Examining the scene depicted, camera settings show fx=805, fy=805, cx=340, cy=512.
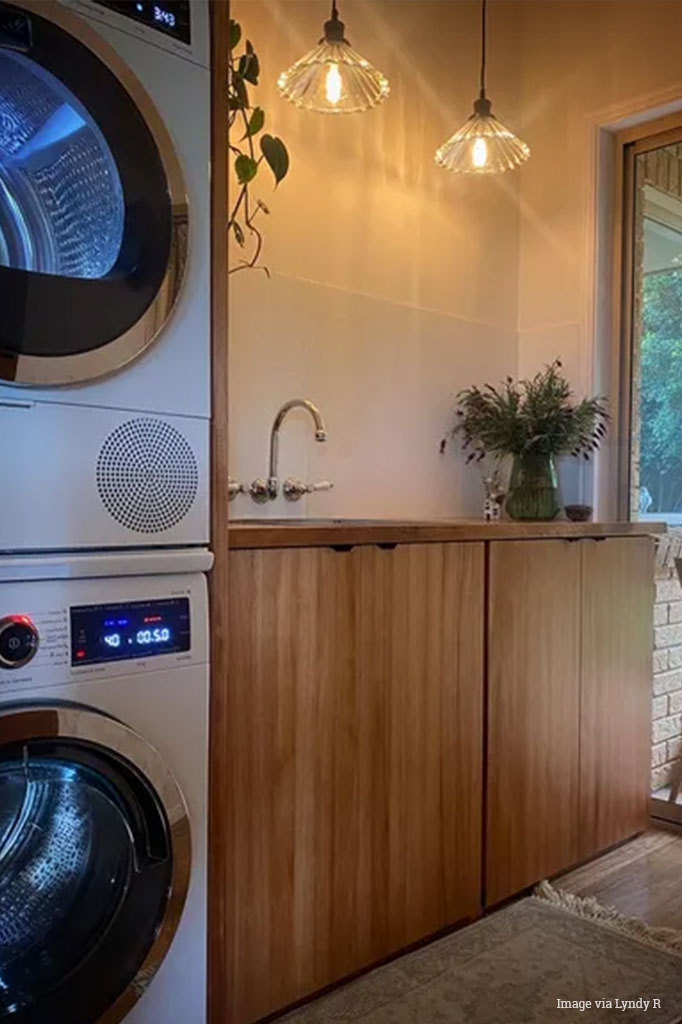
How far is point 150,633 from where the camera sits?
1289 mm

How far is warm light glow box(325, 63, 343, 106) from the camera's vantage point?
2135 mm

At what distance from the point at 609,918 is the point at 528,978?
38 cm

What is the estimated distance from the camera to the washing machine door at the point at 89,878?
1.21m

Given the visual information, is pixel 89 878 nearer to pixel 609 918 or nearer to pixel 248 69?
pixel 609 918

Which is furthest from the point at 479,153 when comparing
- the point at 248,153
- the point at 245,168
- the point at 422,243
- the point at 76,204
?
the point at 76,204

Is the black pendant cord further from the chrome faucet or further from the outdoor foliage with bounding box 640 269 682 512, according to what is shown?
the chrome faucet

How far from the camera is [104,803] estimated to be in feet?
4.09

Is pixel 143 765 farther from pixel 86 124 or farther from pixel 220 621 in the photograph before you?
pixel 86 124

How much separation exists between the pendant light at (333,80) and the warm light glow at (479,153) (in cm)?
43

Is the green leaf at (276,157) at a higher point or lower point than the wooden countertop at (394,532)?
higher

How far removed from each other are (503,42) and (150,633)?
2825mm

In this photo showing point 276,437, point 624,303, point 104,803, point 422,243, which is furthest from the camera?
point 624,303

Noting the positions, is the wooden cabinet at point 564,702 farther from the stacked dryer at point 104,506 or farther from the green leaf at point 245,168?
the green leaf at point 245,168

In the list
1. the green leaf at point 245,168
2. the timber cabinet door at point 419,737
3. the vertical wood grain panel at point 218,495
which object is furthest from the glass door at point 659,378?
the vertical wood grain panel at point 218,495
